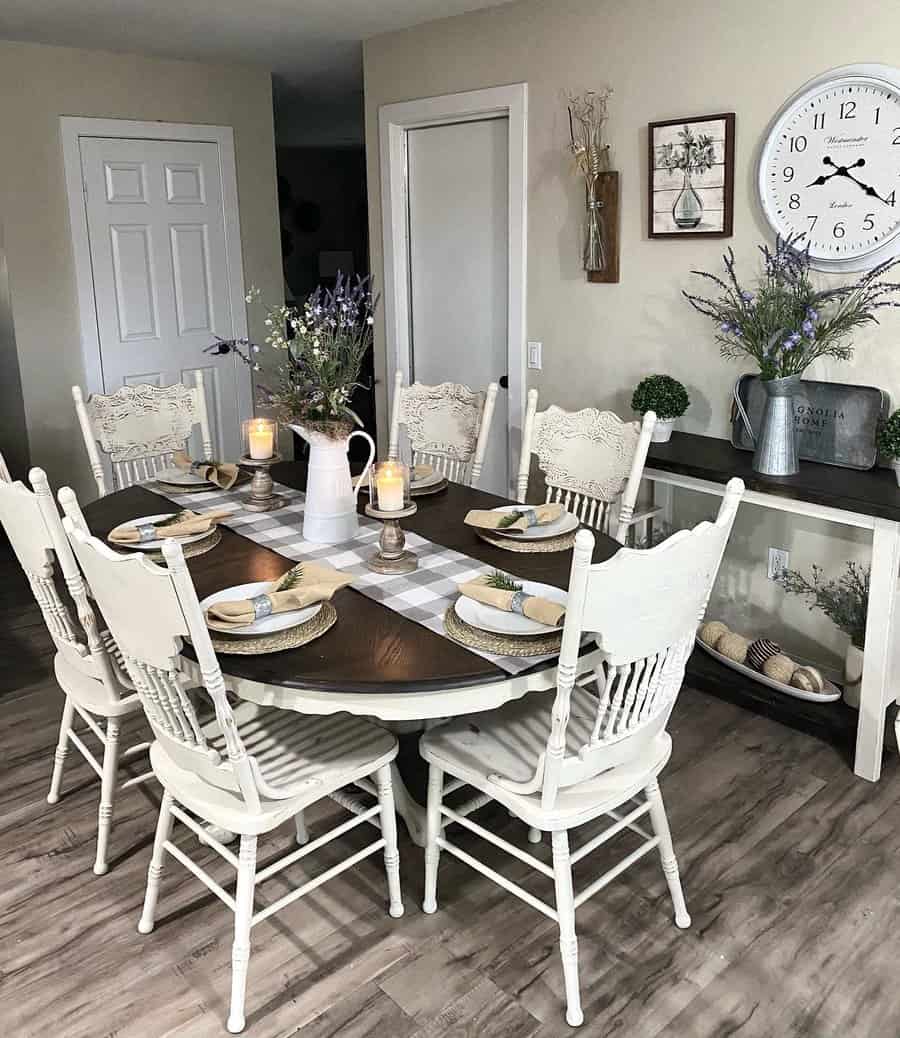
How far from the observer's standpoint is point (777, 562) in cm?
343

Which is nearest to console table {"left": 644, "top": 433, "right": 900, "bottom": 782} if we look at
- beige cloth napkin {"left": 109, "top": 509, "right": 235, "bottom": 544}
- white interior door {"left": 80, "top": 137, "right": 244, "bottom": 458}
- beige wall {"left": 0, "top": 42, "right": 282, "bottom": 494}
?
beige cloth napkin {"left": 109, "top": 509, "right": 235, "bottom": 544}

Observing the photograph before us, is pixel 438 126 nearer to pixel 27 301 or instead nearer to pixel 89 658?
pixel 27 301

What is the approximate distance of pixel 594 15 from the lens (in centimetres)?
358

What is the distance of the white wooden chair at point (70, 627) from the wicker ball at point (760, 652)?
6.38 ft

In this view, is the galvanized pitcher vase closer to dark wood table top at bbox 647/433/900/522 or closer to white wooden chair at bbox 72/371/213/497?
dark wood table top at bbox 647/433/900/522

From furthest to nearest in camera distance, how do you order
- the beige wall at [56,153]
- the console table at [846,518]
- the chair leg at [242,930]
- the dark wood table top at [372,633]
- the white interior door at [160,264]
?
the white interior door at [160,264]
the beige wall at [56,153]
the console table at [846,518]
the chair leg at [242,930]
the dark wood table top at [372,633]

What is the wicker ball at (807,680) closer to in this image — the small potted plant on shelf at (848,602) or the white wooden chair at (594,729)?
the small potted plant on shelf at (848,602)

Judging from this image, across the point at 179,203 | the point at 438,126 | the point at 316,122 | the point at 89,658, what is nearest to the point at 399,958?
the point at 89,658

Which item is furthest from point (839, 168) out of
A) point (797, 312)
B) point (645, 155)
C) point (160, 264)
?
point (160, 264)

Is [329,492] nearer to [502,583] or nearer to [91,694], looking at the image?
[502,583]

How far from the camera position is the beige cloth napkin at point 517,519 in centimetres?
254

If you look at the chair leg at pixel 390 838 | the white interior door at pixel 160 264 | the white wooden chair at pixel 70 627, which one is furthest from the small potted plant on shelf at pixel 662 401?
the white interior door at pixel 160 264

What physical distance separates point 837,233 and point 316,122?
559 centimetres

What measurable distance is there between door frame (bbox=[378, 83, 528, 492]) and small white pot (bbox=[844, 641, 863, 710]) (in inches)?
66.4
